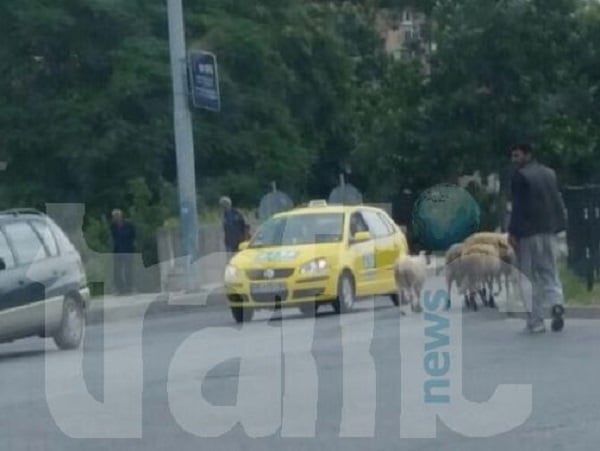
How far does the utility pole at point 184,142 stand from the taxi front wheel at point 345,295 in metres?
9.64

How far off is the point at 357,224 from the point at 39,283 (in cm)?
708

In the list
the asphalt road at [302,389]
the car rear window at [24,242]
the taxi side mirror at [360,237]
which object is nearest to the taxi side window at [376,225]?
the taxi side mirror at [360,237]

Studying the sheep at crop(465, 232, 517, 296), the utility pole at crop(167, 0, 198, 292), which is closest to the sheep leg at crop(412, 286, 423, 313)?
the sheep at crop(465, 232, 517, 296)

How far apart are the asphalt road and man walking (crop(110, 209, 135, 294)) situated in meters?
14.6

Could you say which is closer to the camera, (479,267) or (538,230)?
(538,230)

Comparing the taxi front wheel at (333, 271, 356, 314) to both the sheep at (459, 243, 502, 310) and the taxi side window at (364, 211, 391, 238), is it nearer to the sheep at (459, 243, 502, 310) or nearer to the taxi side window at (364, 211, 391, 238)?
the taxi side window at (364, 211, 391, 238)

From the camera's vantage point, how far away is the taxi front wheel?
89.5 feet

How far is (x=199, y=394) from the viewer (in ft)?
52.3

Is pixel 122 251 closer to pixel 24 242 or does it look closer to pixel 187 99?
pixel 187 99

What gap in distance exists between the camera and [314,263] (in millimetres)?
27188

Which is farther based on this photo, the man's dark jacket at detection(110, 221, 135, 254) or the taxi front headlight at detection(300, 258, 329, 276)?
the man's dark jacket at detection(110, 221, 135, 254)

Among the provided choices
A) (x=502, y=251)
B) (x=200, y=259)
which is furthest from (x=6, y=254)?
(x=200, y=259)

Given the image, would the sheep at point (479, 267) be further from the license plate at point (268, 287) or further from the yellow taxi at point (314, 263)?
the license plate at point (268, 287)

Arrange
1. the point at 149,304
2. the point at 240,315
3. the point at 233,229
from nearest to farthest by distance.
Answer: the point at 240,315
the point at 149,304
the point at 233,229
